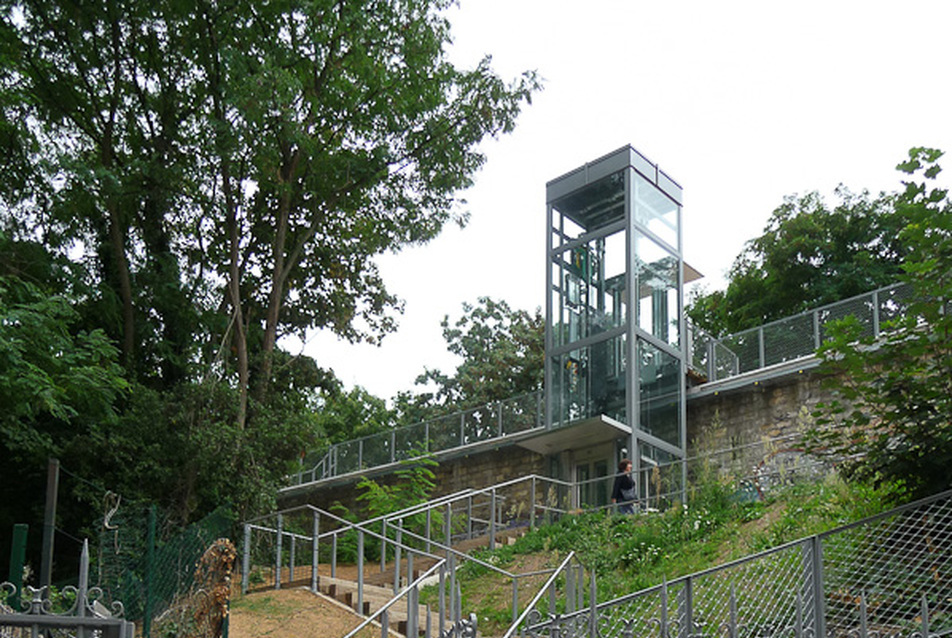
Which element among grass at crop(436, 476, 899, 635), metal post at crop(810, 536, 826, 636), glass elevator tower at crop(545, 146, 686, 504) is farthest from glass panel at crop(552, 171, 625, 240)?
metal post at crop(810, 536, 826, 636)

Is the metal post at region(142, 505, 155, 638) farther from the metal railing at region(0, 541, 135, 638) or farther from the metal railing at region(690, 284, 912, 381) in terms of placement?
the metal railing at region(690, 284, 912, 381)

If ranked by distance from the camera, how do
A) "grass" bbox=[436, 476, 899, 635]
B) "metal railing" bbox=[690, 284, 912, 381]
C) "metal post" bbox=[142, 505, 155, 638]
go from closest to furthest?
"metal post" bbox=[142, 505, 155, 638] < "grass" bbox=[436, 476, 899, 635] < "metal railing" bbox=[690, 284, 912, 381]

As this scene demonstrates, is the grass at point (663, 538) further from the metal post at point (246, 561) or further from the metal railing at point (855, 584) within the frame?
the metal post at point (246, 561)

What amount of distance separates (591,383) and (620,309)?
143 centimetres

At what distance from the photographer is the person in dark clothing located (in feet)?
61.0

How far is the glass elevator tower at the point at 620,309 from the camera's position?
2117 cm

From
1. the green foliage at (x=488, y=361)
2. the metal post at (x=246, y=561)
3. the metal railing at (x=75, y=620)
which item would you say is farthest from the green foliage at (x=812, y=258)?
the metal railing at (x=75, y=620)

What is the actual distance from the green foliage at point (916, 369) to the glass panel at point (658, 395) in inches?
420

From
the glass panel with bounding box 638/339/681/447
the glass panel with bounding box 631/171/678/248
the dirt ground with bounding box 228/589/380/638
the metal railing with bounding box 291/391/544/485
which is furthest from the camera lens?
the metal railing with bounding box 291/391/544/485

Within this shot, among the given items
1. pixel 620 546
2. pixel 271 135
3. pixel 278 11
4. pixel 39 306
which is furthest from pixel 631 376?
pixel 39 306

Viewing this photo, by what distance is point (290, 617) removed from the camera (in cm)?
1373

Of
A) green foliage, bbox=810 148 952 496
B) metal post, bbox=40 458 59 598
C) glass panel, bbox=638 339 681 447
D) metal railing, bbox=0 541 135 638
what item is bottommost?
metal railing, bbox=0 541 135 638

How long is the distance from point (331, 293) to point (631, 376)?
6.03 meters

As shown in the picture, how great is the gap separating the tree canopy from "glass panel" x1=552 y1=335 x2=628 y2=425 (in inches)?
144
